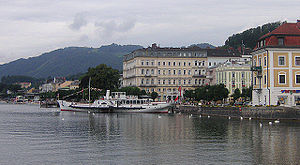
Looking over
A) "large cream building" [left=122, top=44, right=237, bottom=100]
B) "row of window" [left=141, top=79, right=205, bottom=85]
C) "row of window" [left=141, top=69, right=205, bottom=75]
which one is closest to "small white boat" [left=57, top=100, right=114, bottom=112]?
"large cream building" [left=122, top=44, right=237, bottom=100]

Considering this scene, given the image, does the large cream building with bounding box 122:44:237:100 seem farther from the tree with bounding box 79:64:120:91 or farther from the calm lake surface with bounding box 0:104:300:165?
the calm lake surface with bounding box 0:104:300:165

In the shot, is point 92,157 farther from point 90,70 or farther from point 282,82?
point 90,70

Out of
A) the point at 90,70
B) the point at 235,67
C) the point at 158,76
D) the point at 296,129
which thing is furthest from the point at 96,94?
the point at 296,129

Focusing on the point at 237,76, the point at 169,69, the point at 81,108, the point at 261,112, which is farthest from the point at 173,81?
the point at 261,112

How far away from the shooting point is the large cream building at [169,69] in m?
167

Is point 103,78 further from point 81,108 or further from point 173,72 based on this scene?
point 173,72

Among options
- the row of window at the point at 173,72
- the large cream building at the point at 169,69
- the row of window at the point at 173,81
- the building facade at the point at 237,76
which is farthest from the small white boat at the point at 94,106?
the row of window at the point at 173,72

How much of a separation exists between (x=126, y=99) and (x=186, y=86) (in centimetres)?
5484

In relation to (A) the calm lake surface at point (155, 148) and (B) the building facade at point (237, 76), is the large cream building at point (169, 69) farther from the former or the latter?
(A) the calm lake surface at point (155, 148)

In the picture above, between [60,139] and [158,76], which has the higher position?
[158,76]

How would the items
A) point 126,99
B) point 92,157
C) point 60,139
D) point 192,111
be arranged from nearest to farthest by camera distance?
point 92,157, point 60,139, point 192,111, point 126,99

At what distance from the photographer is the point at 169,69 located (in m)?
168

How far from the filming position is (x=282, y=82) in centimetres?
7669

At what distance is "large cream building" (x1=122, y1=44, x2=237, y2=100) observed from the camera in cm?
16712
